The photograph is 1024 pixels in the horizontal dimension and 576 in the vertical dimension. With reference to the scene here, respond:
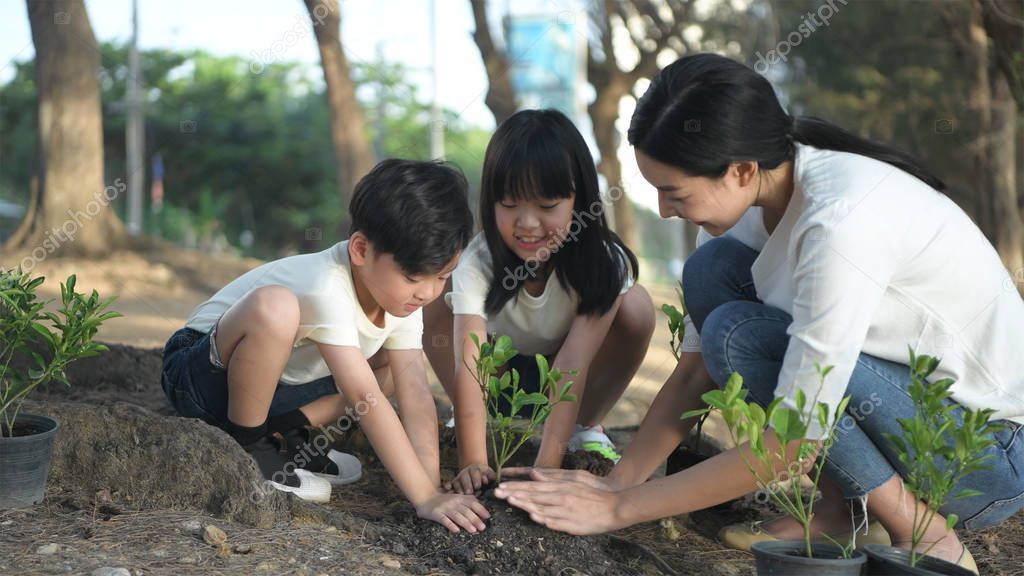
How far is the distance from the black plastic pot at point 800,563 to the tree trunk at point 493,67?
9425 mm

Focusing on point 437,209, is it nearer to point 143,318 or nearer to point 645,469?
point 645,469

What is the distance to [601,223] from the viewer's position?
312cm

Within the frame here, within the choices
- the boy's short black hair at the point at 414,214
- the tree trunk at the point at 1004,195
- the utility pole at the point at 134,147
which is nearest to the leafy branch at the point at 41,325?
the boy's short black hair at the point at 414,214

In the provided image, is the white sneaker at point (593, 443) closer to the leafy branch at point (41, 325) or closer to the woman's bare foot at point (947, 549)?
the woman's bare foot at point (947, 549)

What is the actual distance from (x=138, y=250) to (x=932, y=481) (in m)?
8.66

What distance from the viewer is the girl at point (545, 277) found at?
2928mm

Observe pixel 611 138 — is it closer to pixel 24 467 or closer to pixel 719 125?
pixel 719 125

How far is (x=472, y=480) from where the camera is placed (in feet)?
8.75

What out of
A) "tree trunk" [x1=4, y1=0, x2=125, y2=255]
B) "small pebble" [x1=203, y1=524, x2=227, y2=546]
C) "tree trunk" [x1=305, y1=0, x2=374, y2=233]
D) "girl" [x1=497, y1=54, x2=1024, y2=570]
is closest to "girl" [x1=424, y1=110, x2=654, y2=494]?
"girl" [x1=497, y1=54, x2=1024, y2=570]

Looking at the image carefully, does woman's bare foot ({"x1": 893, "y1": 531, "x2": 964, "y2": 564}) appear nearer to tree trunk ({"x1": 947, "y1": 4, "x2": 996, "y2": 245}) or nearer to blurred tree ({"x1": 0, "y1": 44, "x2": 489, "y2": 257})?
Result: tree trunk ({"x1": 947, "y1": 4, "x2": 996, "y2": 245})

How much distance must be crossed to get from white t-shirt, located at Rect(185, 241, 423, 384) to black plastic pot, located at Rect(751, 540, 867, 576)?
1.20 meters

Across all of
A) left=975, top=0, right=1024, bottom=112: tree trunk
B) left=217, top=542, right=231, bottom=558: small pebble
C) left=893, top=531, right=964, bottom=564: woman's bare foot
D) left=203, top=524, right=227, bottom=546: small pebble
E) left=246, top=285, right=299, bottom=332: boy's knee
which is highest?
left=975, top=0, right=1024, bottom=112: tree trunk

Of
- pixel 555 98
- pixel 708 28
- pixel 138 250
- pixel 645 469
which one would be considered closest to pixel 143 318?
pixel 138 250

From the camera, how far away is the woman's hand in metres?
2.35
